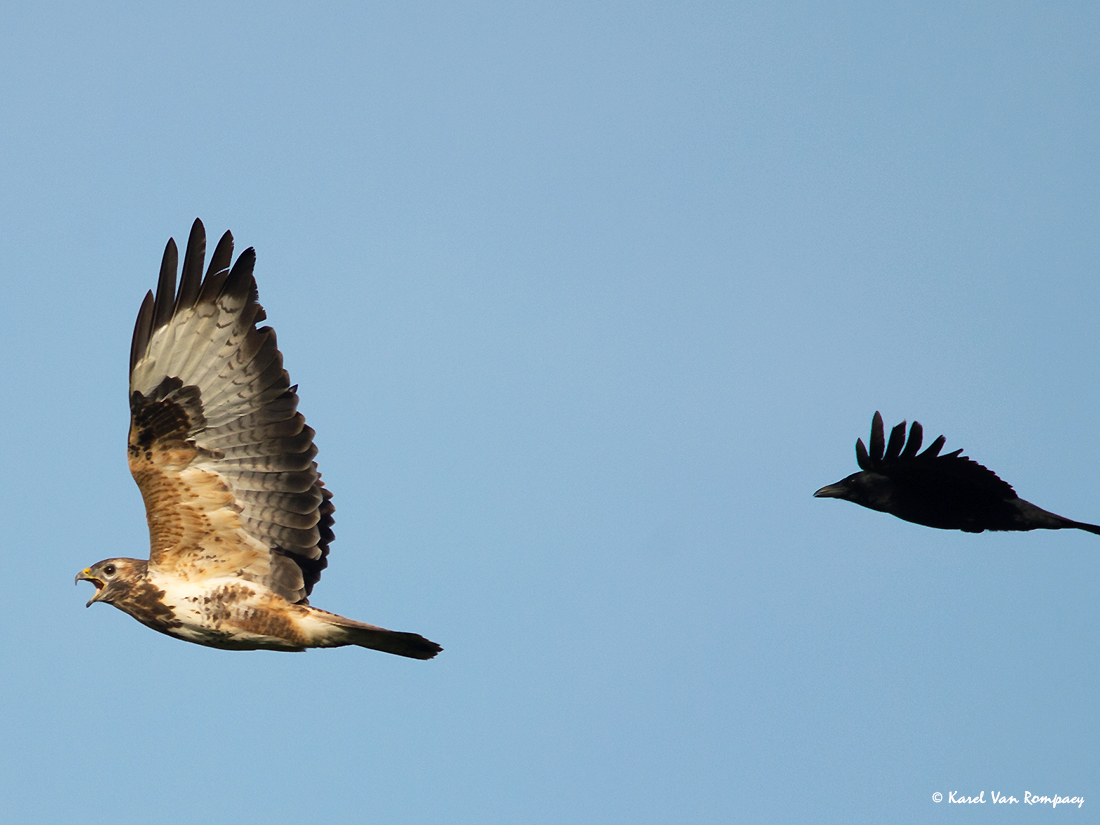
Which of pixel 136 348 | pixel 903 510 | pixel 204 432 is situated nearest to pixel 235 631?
pixel 204 432

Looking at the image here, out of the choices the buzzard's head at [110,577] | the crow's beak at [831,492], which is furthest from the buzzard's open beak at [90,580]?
the crow's beak at [831,492]

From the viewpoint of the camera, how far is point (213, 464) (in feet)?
31.0

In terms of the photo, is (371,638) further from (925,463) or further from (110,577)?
(925,463)

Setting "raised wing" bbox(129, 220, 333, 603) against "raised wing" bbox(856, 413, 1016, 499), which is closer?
"raised wing" bbox(129, 220, 333, 603)

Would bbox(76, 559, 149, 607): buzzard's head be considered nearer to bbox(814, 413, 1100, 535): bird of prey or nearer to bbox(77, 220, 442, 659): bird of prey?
bbox(77, 220, 442, 659): bird of prey

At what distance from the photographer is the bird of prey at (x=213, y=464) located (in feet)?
30.6

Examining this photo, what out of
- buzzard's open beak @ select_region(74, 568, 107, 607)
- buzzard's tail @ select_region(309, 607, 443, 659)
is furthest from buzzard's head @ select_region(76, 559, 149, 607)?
buzzard's tail @ select_region(309, 607, 443, 659)

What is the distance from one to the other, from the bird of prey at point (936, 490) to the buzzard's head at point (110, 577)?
5.27 m

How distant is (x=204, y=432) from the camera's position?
9.44 m

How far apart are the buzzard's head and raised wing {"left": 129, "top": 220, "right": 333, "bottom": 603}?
0.61ft

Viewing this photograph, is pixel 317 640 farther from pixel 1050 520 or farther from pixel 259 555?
pixel 1050 520

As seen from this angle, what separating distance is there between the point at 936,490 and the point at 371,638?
4.32 metres

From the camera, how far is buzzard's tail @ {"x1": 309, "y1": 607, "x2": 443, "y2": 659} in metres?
9.28

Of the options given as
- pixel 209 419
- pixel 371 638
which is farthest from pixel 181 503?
pixel 371 638
